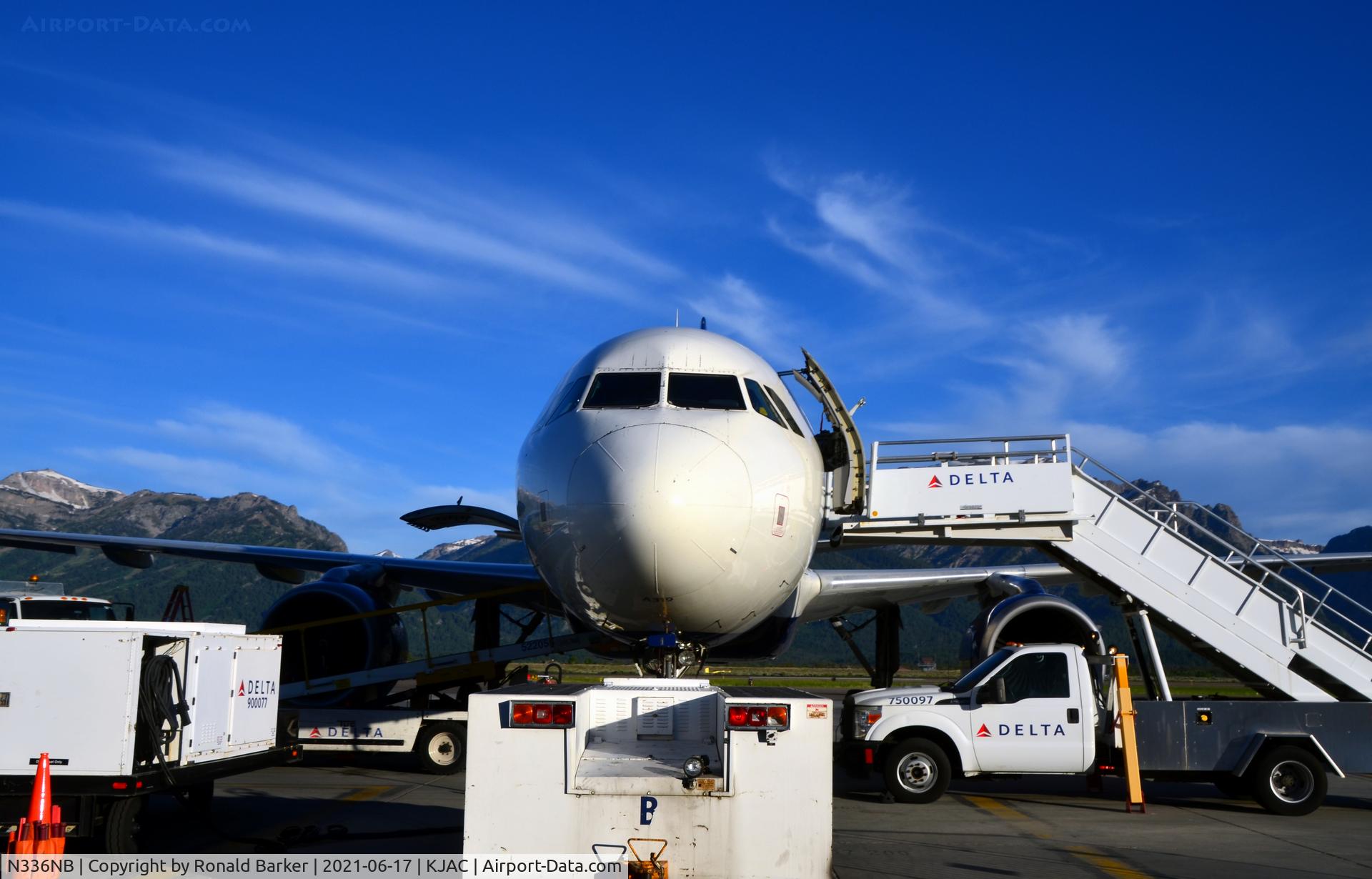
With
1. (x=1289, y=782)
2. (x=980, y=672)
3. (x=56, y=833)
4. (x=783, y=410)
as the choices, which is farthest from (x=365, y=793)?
(x=1289, y=782)

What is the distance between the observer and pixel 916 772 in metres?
11.1

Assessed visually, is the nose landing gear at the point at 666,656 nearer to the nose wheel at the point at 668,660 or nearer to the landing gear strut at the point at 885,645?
the nose wheel at the point at 668,660

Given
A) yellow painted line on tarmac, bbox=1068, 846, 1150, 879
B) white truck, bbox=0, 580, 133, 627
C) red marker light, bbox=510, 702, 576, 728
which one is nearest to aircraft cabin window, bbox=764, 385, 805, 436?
red marker light, bbox=510, 702, 576, 728

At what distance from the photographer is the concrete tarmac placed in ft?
25.4

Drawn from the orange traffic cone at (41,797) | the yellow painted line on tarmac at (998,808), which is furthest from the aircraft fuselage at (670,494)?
the yellow painted line on tarmac at (998,808)

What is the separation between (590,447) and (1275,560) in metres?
10.5

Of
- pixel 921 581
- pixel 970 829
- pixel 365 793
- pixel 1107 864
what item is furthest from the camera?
pixel 921 581

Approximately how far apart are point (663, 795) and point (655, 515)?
1591mm

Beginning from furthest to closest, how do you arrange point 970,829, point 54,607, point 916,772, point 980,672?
point 54,607 < point 980,672 < point 916,772 < point 970,829

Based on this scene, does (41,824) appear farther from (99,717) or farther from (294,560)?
(294,560)

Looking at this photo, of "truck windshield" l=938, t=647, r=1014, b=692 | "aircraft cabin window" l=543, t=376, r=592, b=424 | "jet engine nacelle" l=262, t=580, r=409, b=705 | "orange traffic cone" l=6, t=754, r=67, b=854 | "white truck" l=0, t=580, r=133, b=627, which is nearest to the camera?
"orange traffic cone" l=6, t=754, r=67, b=854

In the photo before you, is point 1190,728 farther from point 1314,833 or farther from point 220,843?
point 220,843

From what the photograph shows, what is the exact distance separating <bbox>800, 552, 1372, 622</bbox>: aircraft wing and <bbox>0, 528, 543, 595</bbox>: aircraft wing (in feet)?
13.1

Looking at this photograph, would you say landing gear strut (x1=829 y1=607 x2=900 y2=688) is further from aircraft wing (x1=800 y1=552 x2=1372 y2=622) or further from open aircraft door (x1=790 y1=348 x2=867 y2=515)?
open aircraft door (x1=790 y1=348 x2=867 y2=515)
